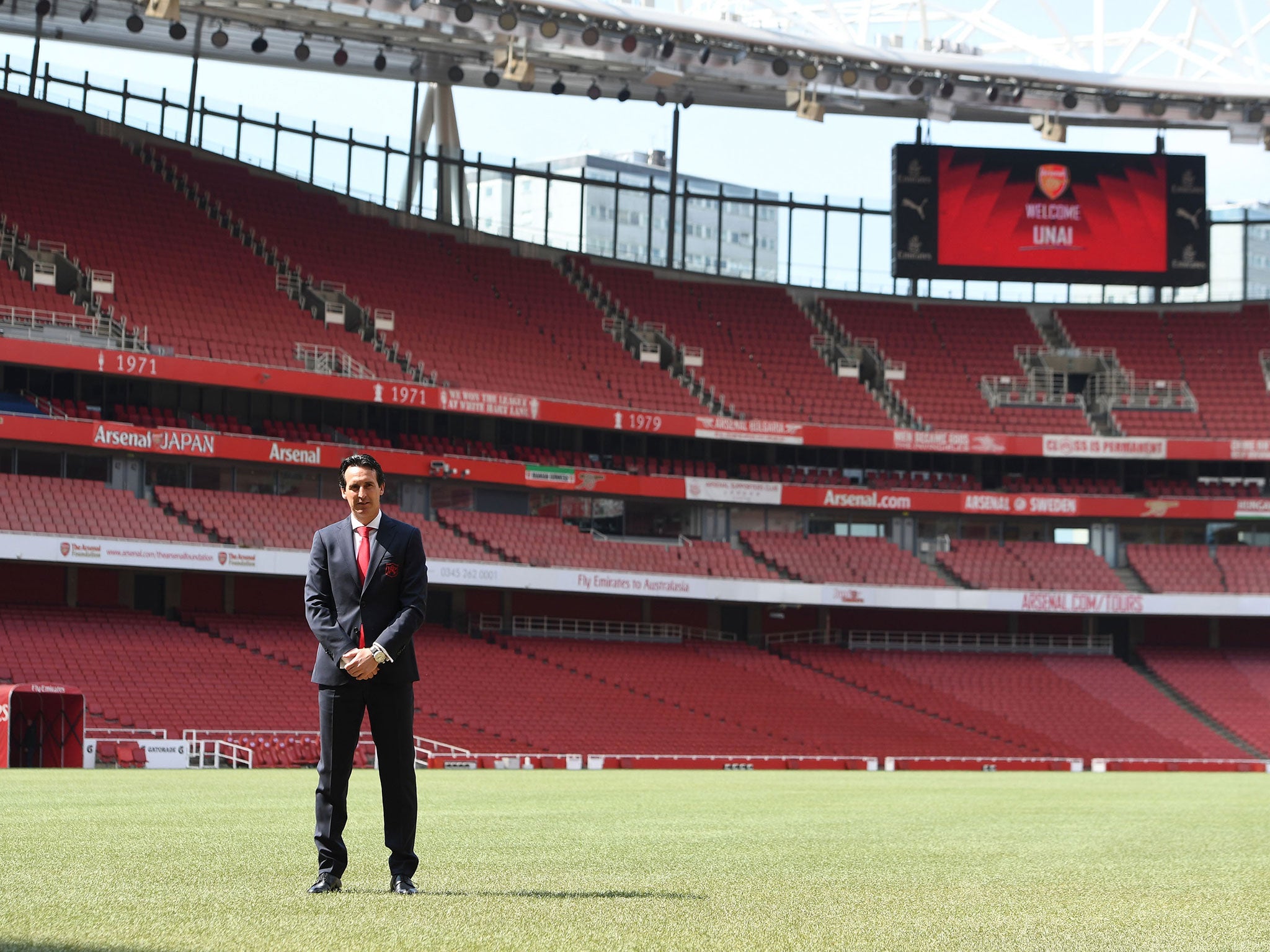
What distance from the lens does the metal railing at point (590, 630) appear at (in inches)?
1938

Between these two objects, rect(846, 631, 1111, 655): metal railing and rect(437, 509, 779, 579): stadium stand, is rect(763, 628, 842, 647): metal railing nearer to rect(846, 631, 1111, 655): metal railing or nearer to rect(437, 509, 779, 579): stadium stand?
rect(846, 631, 1111, 655): metal railing

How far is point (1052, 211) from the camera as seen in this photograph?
5806 centimetres

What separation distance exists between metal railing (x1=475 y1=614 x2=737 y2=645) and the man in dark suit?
1604 inches

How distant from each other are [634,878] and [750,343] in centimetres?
5152

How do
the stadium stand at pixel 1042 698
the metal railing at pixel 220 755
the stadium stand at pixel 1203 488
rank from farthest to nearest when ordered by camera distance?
the stadium stand at pixel 1203 488 < the stadium stand at pixel 1042 698 < the metal railing at pixel 220 755

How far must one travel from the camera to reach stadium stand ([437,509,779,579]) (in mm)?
48219

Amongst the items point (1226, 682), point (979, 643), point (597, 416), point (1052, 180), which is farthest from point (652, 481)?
point (1226, 682)

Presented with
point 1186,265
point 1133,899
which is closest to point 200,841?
point 1133,899

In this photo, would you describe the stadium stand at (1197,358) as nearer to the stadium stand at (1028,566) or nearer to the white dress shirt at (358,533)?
the stadium stand at (1028,566)

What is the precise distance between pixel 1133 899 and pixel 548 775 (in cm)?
2273

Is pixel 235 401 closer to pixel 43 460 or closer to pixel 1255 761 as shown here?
pixel 43 460

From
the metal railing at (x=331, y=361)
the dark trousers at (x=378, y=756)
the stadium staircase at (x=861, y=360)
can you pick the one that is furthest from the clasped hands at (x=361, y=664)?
the stadium staircase at (x=861, y=360)

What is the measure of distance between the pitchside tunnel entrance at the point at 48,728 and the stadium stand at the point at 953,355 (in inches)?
1379

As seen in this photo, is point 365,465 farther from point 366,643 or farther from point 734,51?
point 734,51
